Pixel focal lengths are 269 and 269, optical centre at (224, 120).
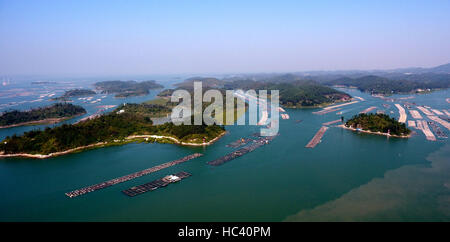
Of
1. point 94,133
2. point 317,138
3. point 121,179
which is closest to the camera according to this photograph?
point 121,179

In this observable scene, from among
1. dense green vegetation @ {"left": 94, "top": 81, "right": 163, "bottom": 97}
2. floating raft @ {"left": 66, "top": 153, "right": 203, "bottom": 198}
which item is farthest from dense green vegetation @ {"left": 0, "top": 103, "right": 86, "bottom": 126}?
floating raft @ {"left": 66, "top": 153, "right": 203, "bottom": 198}

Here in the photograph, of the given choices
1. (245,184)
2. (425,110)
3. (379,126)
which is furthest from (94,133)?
(425,110)

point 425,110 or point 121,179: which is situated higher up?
point 425,110

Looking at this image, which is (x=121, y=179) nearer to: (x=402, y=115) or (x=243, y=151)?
(x=243, y=151)

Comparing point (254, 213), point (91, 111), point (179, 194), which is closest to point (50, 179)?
point (179, 194)

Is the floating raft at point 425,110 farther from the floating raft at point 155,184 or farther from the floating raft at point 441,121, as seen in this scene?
the floating raft at point 155,184

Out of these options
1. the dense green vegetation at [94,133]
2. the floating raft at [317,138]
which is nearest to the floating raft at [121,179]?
the dense green vegetation at [94,133]

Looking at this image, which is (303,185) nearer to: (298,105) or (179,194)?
(179,194)
